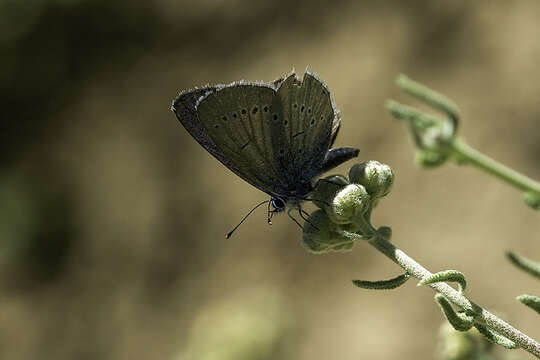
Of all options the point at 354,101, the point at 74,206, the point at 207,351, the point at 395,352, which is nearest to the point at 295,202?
the point at 207,351

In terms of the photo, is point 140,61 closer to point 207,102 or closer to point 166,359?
point 166,359

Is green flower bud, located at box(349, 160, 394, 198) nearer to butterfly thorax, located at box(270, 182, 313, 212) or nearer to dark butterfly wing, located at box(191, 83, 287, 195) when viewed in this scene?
butterfly thorax, located at box(270, 182, 313, 212)

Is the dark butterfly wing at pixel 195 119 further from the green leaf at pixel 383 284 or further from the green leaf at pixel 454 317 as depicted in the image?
the green leaf at pixel 454 317

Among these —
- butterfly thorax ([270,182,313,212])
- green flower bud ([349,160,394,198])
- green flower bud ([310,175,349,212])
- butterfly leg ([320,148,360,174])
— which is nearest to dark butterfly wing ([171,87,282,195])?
butterfly thorax ([270,182,313,212])

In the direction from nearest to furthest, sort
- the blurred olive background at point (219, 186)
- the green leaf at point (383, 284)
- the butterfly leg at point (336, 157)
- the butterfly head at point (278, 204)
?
the green leaf at point (383, 284)
the butterfly leg at point (336, 157)
the butterfly head at point (278, 204)
the blurred olive background at point (219, 186)

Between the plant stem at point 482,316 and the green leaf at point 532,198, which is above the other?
the green leaf at point 532,198

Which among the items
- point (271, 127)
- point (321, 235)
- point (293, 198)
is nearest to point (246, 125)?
point (271, 127)

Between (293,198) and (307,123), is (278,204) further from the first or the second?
(307,123)

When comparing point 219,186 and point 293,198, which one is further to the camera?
point 219,186

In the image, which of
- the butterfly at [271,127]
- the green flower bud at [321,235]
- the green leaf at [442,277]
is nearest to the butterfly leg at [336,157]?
the butterfly at [271,127]
